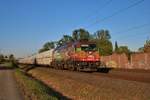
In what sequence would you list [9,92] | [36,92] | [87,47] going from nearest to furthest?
[36,92], [9,92], [87,47]

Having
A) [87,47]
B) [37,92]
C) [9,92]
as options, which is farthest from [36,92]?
[87,47]

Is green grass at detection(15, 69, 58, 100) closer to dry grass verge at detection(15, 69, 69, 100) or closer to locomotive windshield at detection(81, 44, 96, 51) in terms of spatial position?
dry grass verge at detection(15, 69, 69, 100)

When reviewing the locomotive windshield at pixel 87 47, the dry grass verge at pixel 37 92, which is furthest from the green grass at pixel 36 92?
the locomotive windshield at pixel 87 47

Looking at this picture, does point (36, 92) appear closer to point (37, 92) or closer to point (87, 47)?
point (37, 92)

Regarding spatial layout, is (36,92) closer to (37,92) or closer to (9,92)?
(37,92)

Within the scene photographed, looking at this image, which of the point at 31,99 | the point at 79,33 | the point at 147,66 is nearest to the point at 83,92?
the point at 31,99

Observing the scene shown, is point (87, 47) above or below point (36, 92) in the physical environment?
above

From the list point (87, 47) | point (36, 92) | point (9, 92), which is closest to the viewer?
point (36, 92)

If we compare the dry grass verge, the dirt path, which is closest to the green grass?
the dry grass verge

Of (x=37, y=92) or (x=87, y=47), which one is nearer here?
(x=37, y=92)

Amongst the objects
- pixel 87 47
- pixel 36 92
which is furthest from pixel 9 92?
pixel 87 47

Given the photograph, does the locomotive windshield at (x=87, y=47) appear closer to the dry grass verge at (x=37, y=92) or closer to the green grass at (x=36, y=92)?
the green grass at (x=36, y=92)

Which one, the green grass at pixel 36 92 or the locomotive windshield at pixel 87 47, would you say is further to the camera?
the locomotive windshield at pixel 87 47

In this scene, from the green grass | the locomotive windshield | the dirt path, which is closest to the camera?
the green grass
